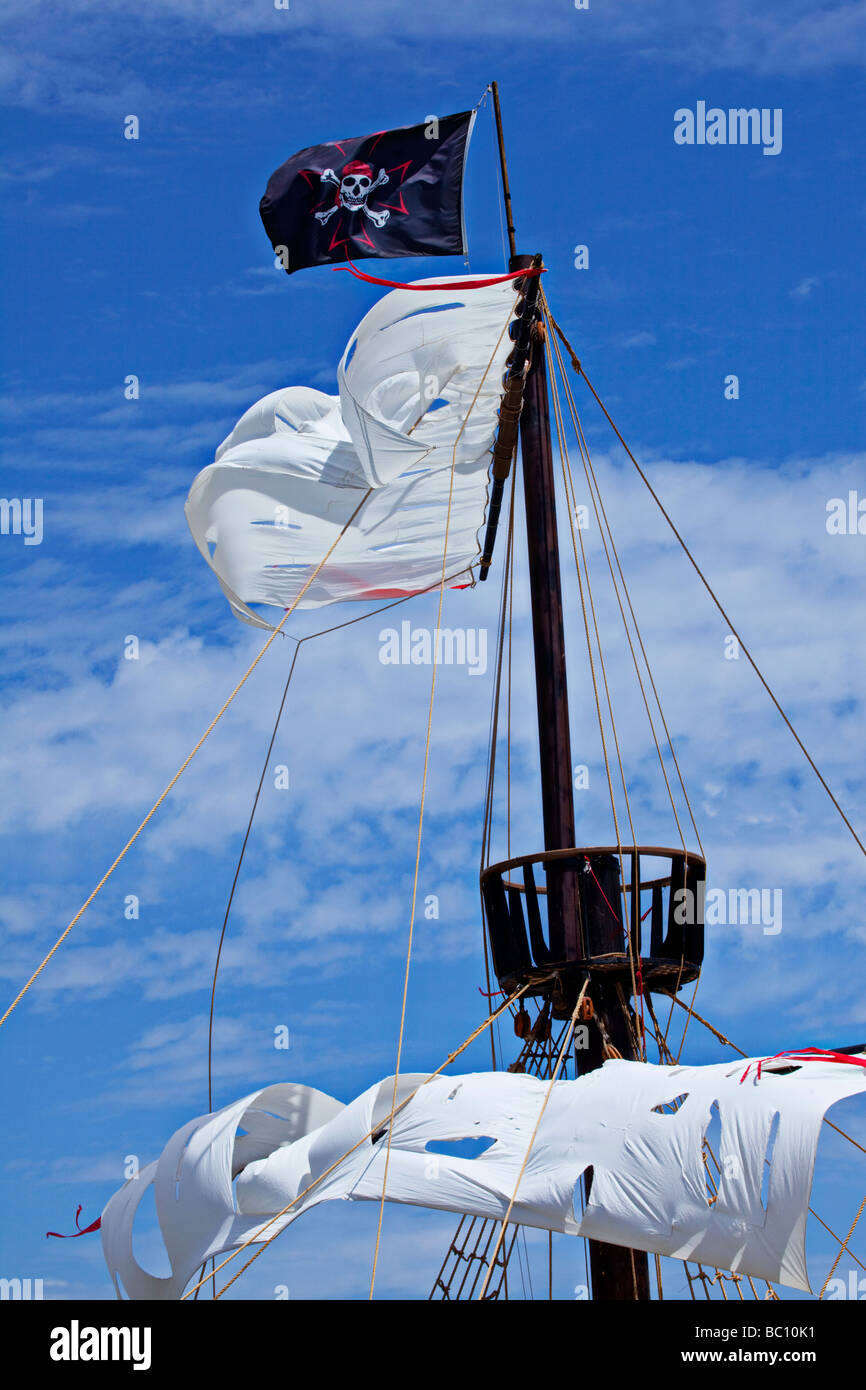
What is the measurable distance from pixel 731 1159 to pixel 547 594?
20.1ft

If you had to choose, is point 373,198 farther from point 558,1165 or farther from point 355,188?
point 558,1165

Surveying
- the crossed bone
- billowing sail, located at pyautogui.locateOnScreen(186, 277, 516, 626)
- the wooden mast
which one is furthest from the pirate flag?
the wooden mast

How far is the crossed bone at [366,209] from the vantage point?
50.7ft

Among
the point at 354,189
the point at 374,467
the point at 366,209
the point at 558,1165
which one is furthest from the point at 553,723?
the point at 354,189

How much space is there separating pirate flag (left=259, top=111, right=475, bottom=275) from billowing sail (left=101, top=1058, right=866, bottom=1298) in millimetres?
7791

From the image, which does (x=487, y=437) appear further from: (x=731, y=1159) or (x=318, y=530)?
(x=731, y=1159)

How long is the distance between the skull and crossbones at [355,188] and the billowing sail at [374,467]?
3.06ft

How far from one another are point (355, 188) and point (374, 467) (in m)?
2.77

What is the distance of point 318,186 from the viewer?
51.5 ft

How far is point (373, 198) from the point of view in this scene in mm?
15539

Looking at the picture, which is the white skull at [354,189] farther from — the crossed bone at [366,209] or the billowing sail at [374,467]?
the billowing sail at [374,467]

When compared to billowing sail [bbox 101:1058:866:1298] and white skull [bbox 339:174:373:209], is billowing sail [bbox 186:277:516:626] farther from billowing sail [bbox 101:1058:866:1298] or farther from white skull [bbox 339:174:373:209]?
billowing sail [bbox 101:1058:866:1298]

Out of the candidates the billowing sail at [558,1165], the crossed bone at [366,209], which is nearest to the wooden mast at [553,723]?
the billowing sail at [558,1165]
